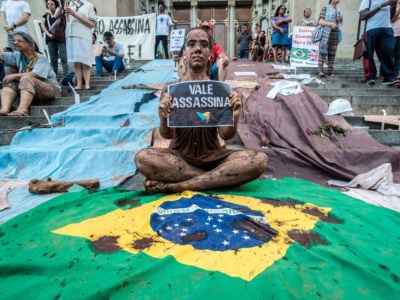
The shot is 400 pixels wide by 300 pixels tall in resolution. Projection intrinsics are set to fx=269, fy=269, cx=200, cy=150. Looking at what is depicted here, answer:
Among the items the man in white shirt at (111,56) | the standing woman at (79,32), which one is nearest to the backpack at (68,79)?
the standing woman at (79,32)

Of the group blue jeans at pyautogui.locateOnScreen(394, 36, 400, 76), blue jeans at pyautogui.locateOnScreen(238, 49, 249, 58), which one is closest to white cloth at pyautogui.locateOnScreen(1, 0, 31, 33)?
blue jeans at pyautogui.locateOnScreen(394, 36, 400, 76)

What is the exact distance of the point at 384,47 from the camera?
555 cm

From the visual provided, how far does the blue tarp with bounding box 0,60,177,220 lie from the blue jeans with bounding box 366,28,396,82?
4690mm

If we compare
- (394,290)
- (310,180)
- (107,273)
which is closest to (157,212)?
(107,273)

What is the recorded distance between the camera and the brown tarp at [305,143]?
3.17 meters

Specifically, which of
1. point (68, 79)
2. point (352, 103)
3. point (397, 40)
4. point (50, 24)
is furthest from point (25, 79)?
point (397, 40)

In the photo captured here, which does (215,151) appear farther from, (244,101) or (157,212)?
(244,101)

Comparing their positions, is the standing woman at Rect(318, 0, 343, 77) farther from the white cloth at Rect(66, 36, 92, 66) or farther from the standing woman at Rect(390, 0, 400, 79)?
the white cloth at Rect(66, 36, 92, 66)

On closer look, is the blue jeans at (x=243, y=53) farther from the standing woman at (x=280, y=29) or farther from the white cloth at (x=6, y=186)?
the white cloth at (x=6, y=186)

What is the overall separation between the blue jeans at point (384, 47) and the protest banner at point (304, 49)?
7.87ft

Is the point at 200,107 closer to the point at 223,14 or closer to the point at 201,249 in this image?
the point at 201,249

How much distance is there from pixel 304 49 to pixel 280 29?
4.52 ft

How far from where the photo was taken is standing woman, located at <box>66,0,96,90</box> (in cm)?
549

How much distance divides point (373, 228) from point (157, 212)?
152 cm
